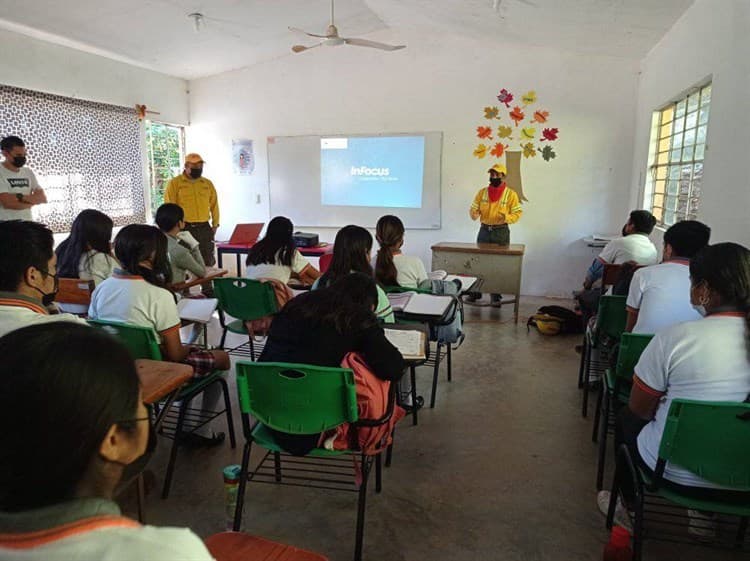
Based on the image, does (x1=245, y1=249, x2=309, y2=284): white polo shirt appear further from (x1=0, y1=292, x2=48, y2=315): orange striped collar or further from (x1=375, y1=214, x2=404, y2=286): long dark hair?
(x1=0, y1=292, x2=48, y2=315): orange striped collar

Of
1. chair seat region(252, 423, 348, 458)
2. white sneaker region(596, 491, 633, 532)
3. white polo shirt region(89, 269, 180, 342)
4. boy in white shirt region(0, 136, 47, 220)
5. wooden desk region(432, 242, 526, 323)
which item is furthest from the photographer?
wooden desk region(432, 242, 526, 323)

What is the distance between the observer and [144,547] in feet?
1.94

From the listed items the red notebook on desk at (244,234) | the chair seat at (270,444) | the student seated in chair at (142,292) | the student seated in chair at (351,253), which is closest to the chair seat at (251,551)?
the chair seat at (270,444)

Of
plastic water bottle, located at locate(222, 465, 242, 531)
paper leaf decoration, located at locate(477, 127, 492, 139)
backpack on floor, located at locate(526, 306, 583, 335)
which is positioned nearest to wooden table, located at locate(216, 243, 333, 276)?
backpack on floor, located at locate(526, 306, 583, 335)

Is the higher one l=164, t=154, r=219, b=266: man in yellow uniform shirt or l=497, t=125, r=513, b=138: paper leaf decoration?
l=497, t=125, r=513, b=138: paper leaf decoration

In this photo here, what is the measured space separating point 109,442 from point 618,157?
6.23m

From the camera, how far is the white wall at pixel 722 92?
107 inches

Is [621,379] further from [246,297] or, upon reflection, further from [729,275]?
[246,297]

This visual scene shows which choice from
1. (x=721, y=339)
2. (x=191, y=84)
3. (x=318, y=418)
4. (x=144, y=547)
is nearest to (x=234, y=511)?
(x=318, y=418)

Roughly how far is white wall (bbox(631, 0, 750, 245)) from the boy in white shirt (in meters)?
5.00

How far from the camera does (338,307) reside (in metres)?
1.80

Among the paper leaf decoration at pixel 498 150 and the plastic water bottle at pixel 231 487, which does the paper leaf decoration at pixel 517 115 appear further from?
the plastic water bottle at pixel 231 487

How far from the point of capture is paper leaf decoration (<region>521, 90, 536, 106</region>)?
595 centimetres

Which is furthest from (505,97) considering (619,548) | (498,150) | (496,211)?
(619,548)
